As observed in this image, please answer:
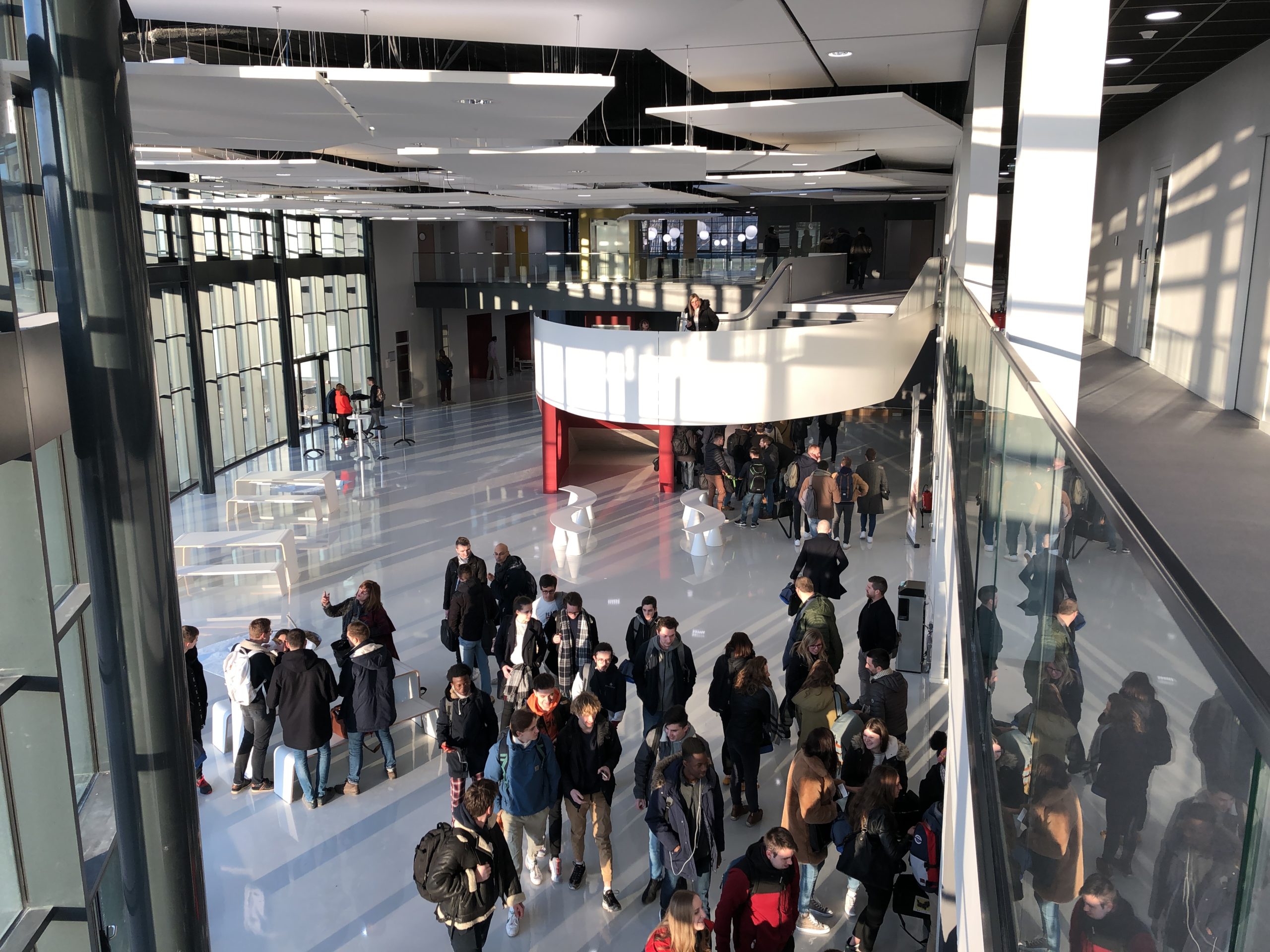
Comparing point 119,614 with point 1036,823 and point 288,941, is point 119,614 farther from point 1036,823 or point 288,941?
point 1036,823

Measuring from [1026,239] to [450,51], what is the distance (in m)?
12.3

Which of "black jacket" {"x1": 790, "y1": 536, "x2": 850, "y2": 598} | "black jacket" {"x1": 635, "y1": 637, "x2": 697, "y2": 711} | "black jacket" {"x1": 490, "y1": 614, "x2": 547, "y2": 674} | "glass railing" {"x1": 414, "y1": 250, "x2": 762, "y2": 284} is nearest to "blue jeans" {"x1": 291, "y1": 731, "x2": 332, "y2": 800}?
"black jacket" {"x1": 490, "y1": 614, "x2": 547, "y2": 674}

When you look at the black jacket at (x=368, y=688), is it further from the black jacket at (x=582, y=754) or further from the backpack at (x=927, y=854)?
the backpack at (x=927, y=854)

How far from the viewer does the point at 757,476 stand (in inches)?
605

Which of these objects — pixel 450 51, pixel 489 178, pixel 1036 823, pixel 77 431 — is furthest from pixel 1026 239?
pixel 450 51

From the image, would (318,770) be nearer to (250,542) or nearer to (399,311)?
(250,542)

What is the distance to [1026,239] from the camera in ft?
17.7

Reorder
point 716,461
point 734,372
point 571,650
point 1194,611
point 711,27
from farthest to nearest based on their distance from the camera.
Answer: point 716,461, point 734,372, point 711,27, point 571,650, point 1194,611

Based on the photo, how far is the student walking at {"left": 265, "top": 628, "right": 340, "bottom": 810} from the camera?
7.35m

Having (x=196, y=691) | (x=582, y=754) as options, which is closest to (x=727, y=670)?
(x=582, y=754)

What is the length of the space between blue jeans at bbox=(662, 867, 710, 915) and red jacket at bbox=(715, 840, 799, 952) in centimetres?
80

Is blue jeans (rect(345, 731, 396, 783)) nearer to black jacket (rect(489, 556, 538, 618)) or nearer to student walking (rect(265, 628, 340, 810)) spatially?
student walking (rect(265, 628, 340, 810))

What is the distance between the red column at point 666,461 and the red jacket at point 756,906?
42.3 ft

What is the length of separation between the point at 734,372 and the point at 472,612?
7127mm
